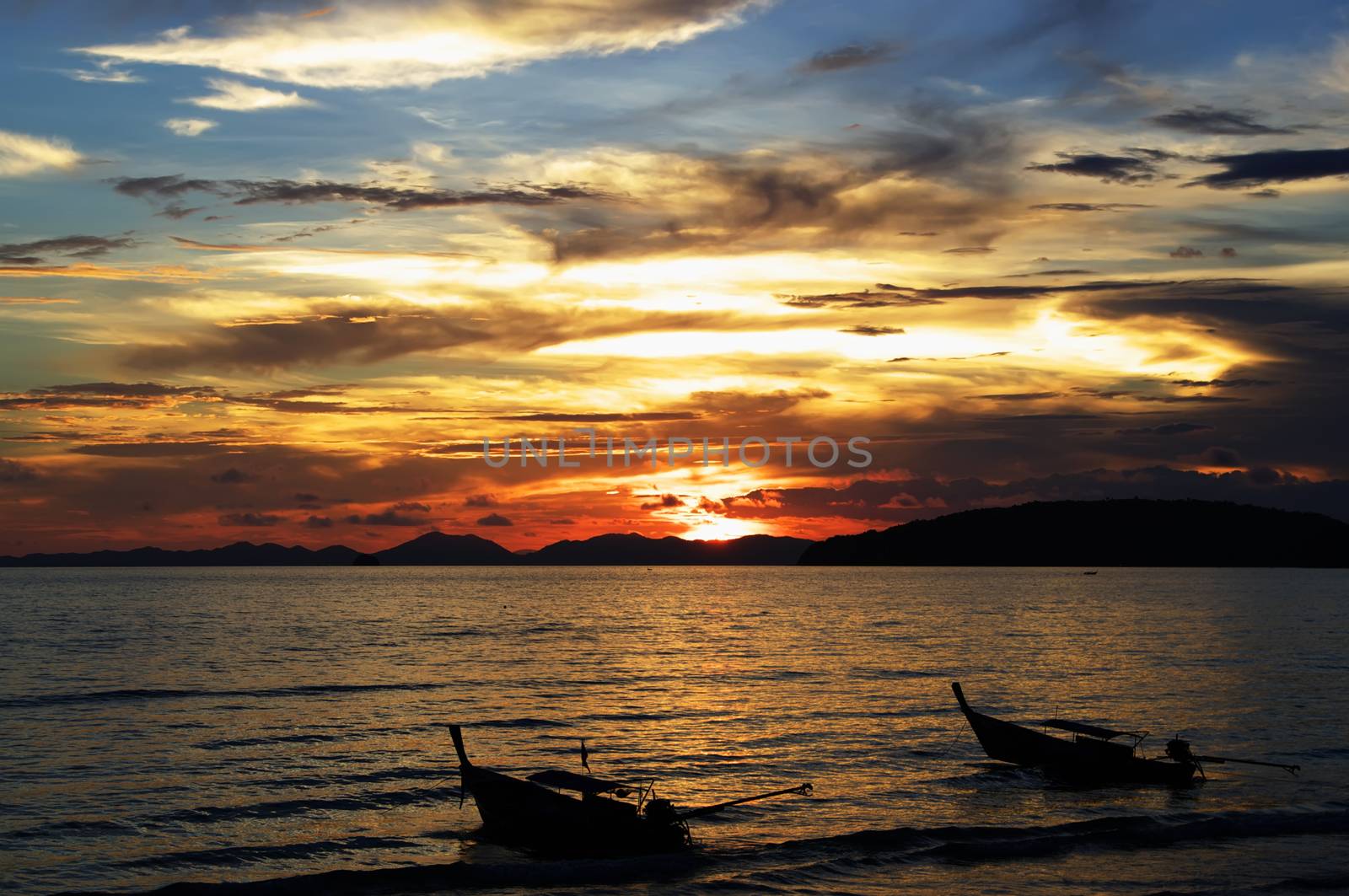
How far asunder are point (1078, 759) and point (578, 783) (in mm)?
20022

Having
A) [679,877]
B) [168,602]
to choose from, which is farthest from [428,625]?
[679,877]

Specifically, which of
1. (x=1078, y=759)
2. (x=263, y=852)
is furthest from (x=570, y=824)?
(x=1078, y=759)

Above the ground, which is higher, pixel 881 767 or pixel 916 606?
pixel 881 767

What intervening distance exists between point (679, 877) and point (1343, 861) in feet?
58.0

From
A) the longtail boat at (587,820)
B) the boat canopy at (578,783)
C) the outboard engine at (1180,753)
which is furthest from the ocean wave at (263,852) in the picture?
the outboard engine at (1180,753)

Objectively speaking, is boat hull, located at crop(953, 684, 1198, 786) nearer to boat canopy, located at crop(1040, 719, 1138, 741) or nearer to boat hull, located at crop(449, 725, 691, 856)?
boat canopy, located at crop(1040, 719, 1138, 741)

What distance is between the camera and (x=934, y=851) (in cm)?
3047

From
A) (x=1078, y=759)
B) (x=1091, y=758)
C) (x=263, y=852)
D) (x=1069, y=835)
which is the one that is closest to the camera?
(x=263, y=852)

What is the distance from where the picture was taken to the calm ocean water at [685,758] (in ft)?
94.8

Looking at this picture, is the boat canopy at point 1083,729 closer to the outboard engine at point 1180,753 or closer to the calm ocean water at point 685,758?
the outboard engine at point 1180,753

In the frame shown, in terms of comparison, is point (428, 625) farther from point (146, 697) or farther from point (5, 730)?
point (5, 730)

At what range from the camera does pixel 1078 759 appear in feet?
129

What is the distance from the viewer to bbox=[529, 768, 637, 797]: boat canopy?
29406mm

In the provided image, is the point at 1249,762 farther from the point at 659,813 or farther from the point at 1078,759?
the point at 659,813
